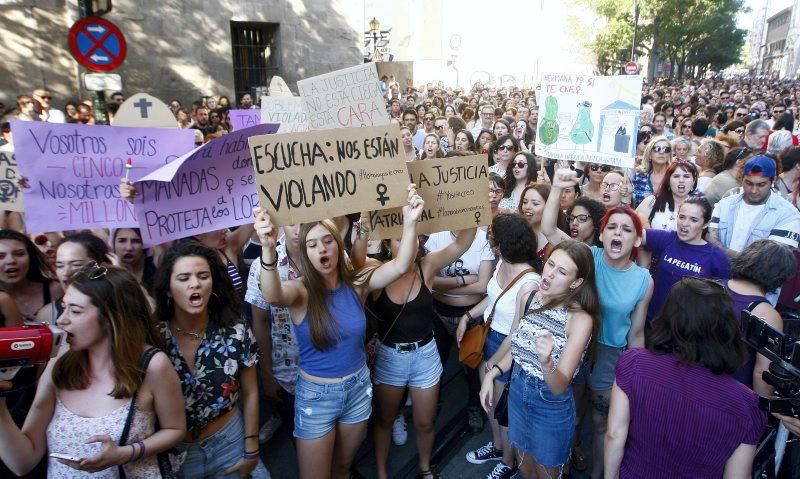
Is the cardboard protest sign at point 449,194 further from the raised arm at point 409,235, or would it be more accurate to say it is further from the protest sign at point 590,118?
the protest sign at point 590,118

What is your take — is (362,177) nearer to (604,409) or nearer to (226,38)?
(604,409)

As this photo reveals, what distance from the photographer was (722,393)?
2.05 meters

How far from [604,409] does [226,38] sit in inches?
579

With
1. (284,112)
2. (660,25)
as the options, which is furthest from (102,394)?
(660,25)

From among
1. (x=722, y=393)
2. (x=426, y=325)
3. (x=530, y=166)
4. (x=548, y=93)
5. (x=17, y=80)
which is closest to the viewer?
(x=722, y=393)

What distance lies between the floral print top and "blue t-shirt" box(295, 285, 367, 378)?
288 mm

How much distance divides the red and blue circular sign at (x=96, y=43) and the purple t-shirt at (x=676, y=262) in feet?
18.6

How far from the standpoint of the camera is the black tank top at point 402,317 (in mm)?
3076

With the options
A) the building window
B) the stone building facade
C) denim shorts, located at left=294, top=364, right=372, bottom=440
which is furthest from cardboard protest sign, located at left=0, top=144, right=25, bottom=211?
the building window

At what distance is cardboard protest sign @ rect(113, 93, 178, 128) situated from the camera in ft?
13.7

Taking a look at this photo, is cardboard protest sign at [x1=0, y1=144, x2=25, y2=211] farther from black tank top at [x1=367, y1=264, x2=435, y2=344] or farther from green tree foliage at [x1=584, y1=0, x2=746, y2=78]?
green tree foliage at [x1=584, y1=0, x2=746, y2=78]

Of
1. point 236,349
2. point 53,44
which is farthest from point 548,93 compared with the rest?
point 53,44

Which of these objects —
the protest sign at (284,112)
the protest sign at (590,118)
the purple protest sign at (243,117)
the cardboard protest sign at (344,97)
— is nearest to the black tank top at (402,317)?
the cardboard protest sign at (344,97)

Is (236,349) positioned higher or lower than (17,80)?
lower
